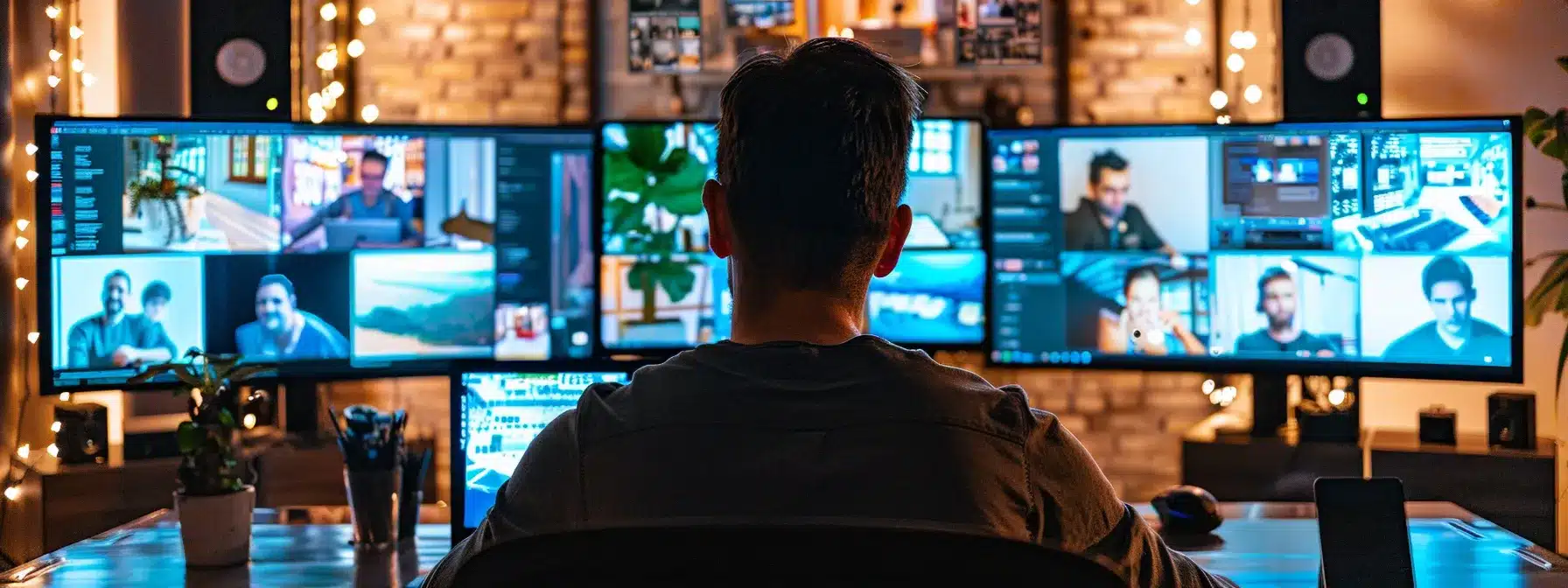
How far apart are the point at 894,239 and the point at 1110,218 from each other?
1.90 meters

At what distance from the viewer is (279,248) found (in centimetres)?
269

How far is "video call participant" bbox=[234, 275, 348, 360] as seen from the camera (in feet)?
8.79

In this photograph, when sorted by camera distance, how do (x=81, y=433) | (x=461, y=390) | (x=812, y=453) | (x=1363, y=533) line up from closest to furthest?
(x=812, y=453)
(x=1363, y=533)
(x=461, y=390)
(x=81, y=433)

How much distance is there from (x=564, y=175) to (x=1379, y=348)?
1.64 meters

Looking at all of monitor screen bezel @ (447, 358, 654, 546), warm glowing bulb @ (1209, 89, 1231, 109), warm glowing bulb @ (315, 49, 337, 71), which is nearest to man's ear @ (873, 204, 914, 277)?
monitor screen bezel @ (447, 358, 654, 546)

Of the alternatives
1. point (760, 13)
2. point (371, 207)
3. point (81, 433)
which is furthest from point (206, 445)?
point (760, 13)

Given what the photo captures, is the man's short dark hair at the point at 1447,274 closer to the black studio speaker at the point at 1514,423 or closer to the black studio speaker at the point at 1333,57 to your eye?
the black studio speaker at the point at 1514,423

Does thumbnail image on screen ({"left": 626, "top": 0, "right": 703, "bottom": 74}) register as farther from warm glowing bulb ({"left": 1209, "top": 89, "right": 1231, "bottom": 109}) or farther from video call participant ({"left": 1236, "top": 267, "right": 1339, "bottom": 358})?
video call participant ({"left": 1236, "top": 267, "right": 1339, "bottom": 358})

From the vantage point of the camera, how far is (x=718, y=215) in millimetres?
1078

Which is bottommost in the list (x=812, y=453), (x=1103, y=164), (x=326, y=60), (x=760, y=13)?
(x=812, y=453)

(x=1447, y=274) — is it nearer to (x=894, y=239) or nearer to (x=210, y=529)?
(x=894, y=239)

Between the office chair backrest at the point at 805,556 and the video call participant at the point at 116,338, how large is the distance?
225cm

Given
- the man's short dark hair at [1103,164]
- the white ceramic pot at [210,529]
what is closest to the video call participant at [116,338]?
the white ceramic pot at [210,529]

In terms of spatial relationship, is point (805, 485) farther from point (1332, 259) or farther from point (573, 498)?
point (1332, 259)
